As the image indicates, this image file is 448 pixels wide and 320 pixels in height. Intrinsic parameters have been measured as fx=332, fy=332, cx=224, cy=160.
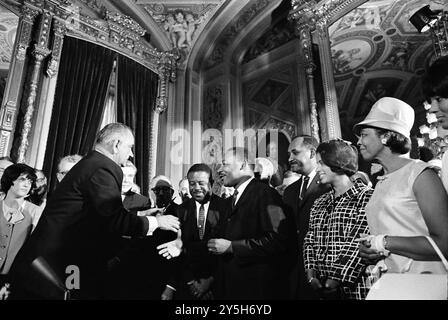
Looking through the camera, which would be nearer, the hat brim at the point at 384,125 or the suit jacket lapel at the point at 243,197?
the hat brim at the point at 384,125

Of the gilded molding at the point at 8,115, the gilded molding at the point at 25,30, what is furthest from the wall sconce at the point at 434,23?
the gilded molding at the point at 8,115

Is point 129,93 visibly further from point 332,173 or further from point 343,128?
point 343,128

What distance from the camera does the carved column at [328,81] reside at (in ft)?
21.0

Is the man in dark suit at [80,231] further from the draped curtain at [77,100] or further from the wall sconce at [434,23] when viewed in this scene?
the wall sconce at [434,23]

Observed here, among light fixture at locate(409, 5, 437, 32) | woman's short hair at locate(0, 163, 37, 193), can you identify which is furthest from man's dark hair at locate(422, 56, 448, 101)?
light fixture at locate(409, 5, 437, 32)

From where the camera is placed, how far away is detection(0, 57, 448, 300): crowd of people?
1.57 m

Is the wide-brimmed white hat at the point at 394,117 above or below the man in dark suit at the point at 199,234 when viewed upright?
above

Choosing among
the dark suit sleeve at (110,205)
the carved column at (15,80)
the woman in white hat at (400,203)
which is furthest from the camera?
the carved column at (15,80)

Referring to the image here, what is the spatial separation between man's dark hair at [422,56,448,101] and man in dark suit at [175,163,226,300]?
1905 millimetres

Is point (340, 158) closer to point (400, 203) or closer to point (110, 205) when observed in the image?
point (400, 203)

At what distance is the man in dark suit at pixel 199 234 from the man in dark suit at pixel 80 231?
1.78 ft

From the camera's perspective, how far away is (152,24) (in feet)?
28.7

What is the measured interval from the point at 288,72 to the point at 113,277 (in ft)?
21.6

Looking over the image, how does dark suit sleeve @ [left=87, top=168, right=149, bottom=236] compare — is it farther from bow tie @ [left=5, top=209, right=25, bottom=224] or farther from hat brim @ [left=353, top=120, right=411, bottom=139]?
hat brim @ [left=353, top=120, right=411, bottom=139]
